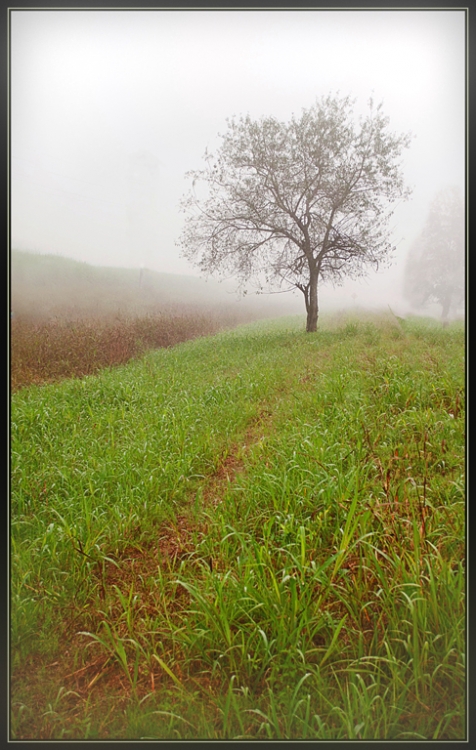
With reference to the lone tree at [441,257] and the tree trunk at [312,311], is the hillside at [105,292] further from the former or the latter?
the lone tree at [441,257]

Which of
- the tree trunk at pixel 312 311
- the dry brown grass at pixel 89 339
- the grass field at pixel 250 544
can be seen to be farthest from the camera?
the tree trunk at pixel 312 311

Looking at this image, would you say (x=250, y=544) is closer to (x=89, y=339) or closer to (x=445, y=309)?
(x=89, y=339)

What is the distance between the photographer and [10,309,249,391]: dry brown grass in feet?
8.71

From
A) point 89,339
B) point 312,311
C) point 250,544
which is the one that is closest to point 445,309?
point 312,311

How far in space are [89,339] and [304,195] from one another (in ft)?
5.80

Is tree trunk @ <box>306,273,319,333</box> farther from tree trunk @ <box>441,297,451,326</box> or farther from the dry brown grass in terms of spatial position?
tree trunk @ <box>441,297,451,326</box>

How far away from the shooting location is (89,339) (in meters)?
2.83

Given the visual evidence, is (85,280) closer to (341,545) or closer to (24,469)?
(24,469)

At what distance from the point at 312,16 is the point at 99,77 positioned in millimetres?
1429

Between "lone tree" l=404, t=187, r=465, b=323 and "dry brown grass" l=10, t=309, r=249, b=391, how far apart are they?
125cm

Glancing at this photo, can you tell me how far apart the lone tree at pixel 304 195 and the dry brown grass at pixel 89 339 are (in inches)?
16.6

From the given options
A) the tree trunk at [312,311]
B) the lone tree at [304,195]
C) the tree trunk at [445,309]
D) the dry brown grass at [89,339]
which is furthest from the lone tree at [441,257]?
the dry brown grass at [89,339]

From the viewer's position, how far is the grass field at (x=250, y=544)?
202cm

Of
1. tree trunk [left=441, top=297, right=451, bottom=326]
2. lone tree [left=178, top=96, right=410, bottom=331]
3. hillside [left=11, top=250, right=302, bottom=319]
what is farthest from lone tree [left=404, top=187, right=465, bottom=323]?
hillside [left=11, top=250, right=302, bottom=319]
